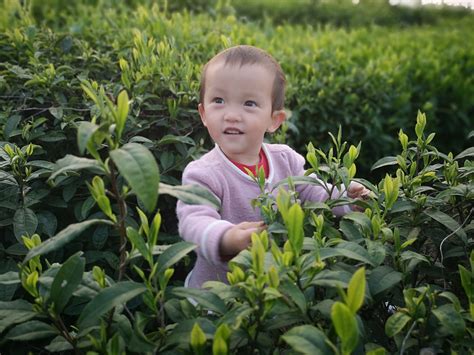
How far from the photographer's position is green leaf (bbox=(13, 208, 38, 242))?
7.11 ft

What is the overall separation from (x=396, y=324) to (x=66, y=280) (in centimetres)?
86

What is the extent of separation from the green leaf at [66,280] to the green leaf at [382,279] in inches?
31.3

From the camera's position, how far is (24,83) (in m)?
3.09

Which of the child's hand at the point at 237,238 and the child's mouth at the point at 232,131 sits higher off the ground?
the child's mouth at the point at 232,131

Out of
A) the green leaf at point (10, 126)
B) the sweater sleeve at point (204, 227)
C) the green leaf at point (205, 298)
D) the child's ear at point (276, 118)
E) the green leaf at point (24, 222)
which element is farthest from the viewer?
the green leaf at point (10, 126)

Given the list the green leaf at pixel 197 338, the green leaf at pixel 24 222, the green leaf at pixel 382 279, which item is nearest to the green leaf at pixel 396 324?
the green leaf at pixel 382 279

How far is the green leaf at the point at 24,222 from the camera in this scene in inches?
85.3

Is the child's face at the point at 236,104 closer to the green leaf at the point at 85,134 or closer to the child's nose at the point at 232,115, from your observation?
the child's nose at the point at 232,115

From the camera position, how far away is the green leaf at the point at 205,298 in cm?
148

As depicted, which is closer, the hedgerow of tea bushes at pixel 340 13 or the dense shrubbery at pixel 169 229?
the dense shrubbery at pixel 169 229

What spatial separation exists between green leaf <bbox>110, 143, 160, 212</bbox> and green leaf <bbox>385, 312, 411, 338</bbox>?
681 mm

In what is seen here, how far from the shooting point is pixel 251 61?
2287 mm

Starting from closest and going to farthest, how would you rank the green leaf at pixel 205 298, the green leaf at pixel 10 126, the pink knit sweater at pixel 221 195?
the green leaf at pixel 205 298 → the pink knit sweater at pixel 221 195 → the green leaf at pixel 10 126

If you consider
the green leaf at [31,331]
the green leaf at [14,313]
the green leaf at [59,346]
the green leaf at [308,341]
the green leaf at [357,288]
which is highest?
the green leaf at [357,288]
